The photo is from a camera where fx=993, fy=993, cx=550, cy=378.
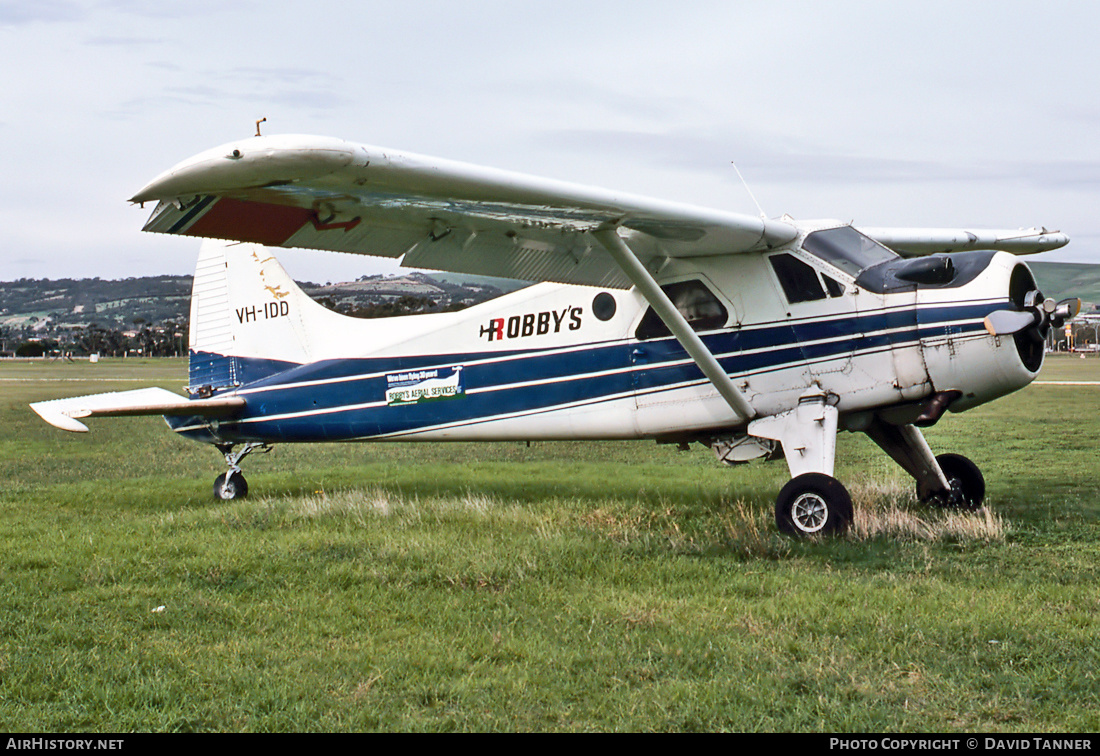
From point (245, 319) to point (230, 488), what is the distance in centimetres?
212

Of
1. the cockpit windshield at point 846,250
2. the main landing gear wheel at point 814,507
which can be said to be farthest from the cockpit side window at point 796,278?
the main landing gear wheel at point 814,507

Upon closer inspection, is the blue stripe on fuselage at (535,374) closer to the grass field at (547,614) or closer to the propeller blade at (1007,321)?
the propeller blade at (1007,321)

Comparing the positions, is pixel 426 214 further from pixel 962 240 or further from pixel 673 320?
pixel 962 240

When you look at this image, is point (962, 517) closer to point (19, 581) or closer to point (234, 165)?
point (234, 165)

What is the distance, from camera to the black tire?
11844 mm

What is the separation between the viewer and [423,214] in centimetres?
762

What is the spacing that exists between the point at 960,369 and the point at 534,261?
12.3 feet

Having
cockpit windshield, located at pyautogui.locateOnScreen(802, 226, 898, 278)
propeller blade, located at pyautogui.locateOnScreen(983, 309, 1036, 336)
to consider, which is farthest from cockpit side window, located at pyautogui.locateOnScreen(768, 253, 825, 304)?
propeller blade, located at pyautogui.locateOnScreen(983, 309, 1036, 336)

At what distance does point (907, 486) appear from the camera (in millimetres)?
11195

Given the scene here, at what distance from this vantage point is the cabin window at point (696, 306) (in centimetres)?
921

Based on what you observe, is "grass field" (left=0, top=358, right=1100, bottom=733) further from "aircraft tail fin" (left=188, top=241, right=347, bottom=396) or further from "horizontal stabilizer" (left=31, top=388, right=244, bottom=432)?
"aircraft tail fin" (left=188, top=241, right=347, bottom=396)

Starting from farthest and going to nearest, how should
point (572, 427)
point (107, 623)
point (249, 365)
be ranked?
point (249, 365), point (572, 427), point (107, 623)

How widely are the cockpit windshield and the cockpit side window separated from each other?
6.5 inches
